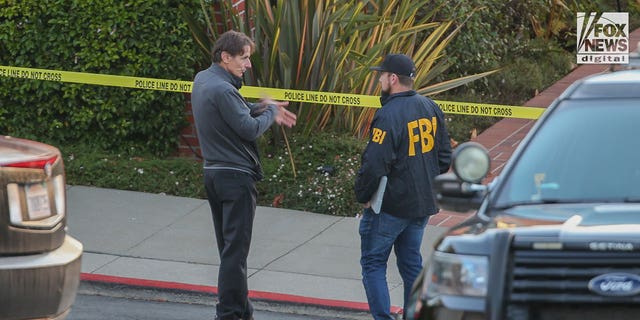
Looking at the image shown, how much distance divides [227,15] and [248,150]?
441 cm

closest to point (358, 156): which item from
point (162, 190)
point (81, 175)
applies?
point (162, 190)

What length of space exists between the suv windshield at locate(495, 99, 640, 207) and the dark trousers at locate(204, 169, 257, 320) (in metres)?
2.23

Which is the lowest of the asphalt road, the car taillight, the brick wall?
the asphalt road

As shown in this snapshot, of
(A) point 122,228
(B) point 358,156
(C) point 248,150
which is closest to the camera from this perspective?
(C) point 248,150

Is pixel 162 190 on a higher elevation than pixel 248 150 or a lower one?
lower

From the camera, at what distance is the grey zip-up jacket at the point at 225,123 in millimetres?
7371

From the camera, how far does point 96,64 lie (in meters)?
11.5

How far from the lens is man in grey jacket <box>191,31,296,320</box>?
24.3 ft

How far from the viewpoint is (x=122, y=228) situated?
1003 centimetres

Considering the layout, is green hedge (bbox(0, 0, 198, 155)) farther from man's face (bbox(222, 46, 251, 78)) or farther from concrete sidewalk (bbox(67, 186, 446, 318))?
man's face (bbox(222, 46, 251, 78))

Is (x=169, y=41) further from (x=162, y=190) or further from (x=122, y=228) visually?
(x=122, y=228)

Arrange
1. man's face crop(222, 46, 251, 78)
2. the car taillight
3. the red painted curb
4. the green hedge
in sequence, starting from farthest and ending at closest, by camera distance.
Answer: the green hedge → the red painted curb → man's face crop(222, 46, 251, 78) → the car taillight

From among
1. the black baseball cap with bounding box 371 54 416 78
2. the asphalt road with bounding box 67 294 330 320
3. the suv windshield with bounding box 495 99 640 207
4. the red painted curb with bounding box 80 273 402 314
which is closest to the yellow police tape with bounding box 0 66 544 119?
the red painted curb with bounding box 80 273 402 314

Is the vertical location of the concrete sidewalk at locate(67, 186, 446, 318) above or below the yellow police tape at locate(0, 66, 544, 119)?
below
